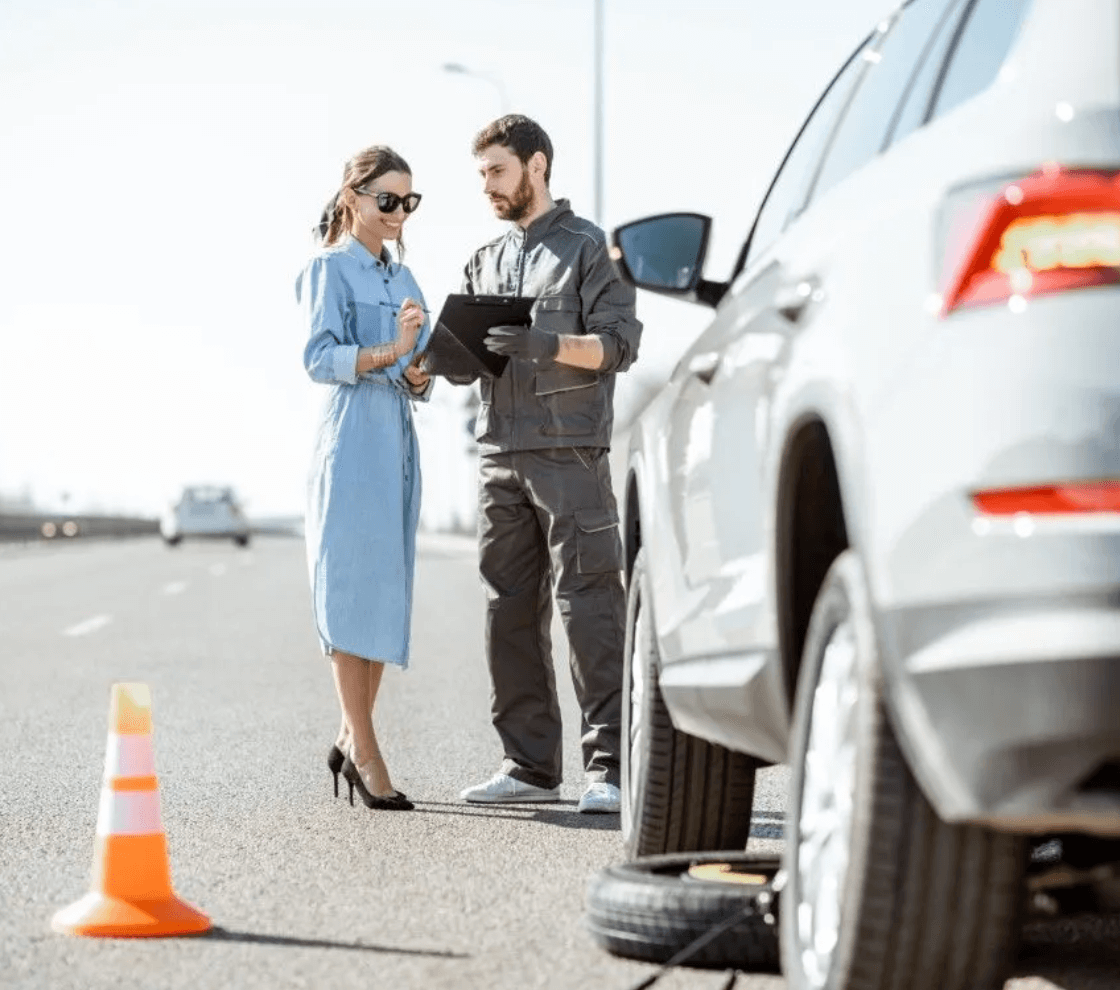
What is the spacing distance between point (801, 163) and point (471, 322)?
214cm

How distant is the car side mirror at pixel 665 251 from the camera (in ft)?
15.9

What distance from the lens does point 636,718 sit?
5.62 m

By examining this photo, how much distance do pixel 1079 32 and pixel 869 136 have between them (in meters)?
1.02

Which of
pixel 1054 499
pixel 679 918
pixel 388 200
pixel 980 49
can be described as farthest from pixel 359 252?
pixel 1054 499

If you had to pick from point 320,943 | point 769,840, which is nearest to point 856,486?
point 320,943

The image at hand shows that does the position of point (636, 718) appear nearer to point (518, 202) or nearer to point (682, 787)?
point (682, 787)

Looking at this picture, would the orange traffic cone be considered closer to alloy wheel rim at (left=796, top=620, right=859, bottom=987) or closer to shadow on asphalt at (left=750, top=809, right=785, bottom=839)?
alloy wheel rim at (left=796, top=620, right=859, bottom=987)

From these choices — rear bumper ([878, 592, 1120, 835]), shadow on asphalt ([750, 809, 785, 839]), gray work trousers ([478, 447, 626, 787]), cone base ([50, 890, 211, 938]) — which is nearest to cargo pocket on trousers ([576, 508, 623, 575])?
gray work trousers ([478, 447, 626, 787])

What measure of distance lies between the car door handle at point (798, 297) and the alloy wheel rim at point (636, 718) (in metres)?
1.69

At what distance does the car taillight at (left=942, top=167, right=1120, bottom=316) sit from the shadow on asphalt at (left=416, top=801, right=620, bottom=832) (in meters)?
3.84

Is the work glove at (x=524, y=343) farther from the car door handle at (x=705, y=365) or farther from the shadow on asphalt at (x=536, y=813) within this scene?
the car door handle at (x=705, y=365)

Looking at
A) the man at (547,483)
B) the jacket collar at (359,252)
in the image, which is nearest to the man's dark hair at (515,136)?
the man at (547,483)

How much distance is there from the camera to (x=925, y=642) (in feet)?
9.25

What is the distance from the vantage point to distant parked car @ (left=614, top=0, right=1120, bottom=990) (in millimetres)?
2707
